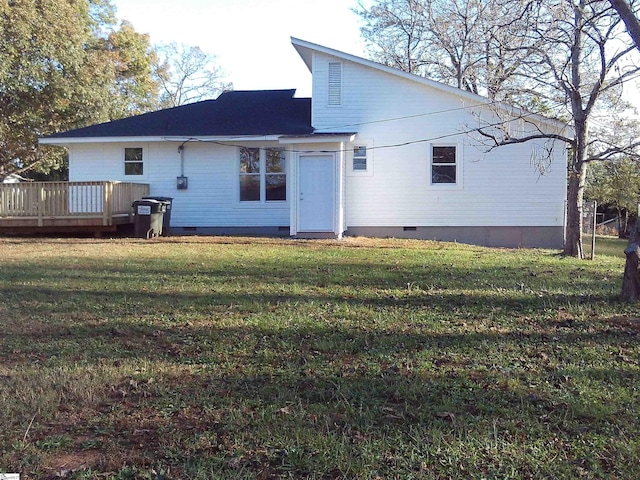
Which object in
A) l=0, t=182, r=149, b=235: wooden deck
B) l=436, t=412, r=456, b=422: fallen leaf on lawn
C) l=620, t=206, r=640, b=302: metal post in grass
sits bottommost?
l=436, t=412, r=456, b=422: fallen leaf on lawn

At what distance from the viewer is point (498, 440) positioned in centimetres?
320

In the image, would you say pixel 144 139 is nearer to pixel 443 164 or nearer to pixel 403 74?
pixel 403 74

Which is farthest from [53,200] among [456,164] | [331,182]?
[456,164]

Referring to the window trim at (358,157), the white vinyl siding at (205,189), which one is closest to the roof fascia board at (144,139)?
the white vinyl siding at (205,189)

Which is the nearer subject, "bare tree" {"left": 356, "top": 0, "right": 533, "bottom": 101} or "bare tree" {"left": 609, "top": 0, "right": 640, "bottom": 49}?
"bare tree" {"left": 609, "top": 0, "right": 640, "bottom": 49}

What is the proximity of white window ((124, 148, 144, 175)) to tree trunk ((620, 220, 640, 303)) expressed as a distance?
529 inches

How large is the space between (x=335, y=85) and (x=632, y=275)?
10904mm

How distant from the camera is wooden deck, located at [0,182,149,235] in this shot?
48.0ft

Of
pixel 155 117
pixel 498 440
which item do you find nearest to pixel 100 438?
pixel 498 440

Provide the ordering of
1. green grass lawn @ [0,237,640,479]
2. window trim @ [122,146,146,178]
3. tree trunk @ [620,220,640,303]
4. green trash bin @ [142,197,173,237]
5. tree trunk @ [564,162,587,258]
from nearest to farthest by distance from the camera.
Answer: green grass lawn @ [0,237,640,479] → tree trunk @ [620,220,640,303] → tree trunk @ [564,162,587,258] → green trash bin @ [142,197,173,237] → window trim @ [122,146,146,178]

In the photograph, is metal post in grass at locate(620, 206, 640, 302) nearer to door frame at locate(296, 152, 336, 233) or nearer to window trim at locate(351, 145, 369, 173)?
door frame at locate(296, 152, 336, 233)

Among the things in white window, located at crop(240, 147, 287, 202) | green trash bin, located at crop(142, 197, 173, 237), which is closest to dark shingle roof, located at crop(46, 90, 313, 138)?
white window, located at crop(240, 147, 287, 202)

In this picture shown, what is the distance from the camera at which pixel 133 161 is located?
16500 millimetres

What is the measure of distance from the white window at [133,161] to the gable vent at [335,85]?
19.1 feet
